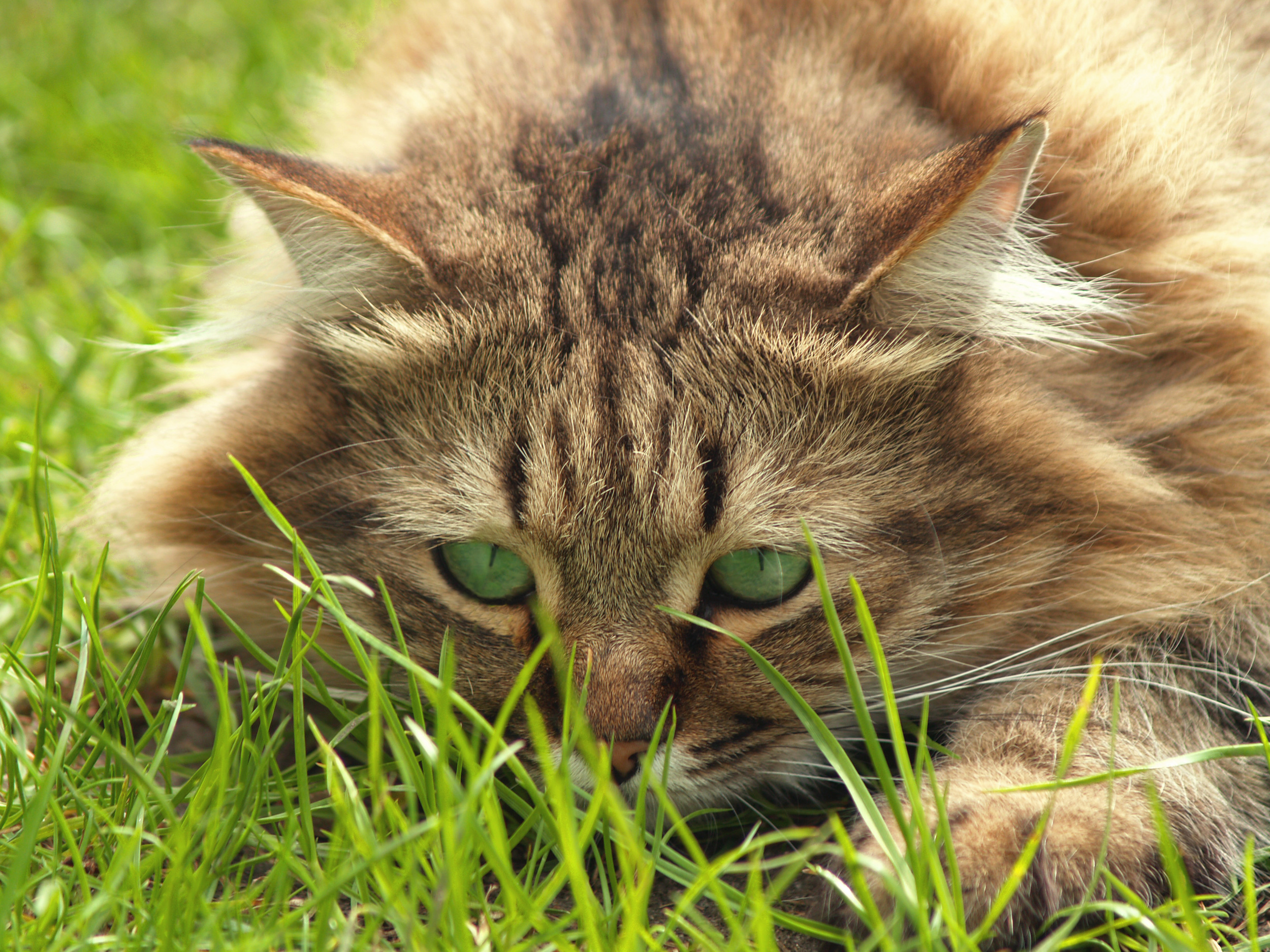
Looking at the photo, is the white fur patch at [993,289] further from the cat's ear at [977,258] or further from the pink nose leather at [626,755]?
the pink nose leather at [626,755]

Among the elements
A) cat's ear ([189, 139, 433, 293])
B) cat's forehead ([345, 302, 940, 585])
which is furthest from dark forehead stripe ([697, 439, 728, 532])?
cat's ear ([189, 139, 433, 293])

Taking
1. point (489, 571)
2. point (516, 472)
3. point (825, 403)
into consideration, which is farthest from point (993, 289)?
point (489, 571)

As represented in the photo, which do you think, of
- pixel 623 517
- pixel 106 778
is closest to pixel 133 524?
pixel 106 778

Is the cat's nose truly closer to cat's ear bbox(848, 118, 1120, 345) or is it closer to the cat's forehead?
the cat's forehead

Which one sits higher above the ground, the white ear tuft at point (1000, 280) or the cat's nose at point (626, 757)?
the white ear tuft at point (1000, 280)

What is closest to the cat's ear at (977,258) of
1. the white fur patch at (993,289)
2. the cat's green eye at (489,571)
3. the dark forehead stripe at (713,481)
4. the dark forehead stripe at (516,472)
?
the white fur patch at (993,289)

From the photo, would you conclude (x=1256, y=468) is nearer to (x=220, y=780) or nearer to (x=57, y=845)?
(x=220, y=780)

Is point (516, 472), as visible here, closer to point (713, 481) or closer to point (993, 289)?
point (713, 481)
